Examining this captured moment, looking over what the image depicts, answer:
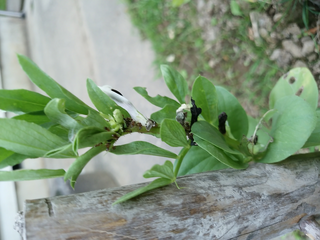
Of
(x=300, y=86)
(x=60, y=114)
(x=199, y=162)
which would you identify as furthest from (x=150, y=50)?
(x=60, y=114)

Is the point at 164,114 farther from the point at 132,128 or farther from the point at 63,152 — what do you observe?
the point at 63,152

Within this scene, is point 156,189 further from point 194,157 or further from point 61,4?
point 61,4

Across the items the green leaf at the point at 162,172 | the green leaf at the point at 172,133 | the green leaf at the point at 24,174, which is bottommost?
the green leaf at the point at 162,172

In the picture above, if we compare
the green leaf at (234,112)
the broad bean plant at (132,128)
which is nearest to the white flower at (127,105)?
the broad bean plant at (132,128)

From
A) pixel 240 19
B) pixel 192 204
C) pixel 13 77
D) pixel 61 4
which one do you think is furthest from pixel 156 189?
pixel 13 77

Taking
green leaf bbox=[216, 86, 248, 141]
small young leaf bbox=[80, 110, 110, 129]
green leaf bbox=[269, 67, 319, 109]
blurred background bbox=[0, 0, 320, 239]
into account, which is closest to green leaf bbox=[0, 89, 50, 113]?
small young leaf bbox=[80, 110, 110, 129]

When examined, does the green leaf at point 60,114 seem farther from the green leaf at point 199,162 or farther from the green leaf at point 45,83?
the green leaf at point 199,162

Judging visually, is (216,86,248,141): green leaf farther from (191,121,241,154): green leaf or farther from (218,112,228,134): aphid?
(191,121,241,154): green leaf
